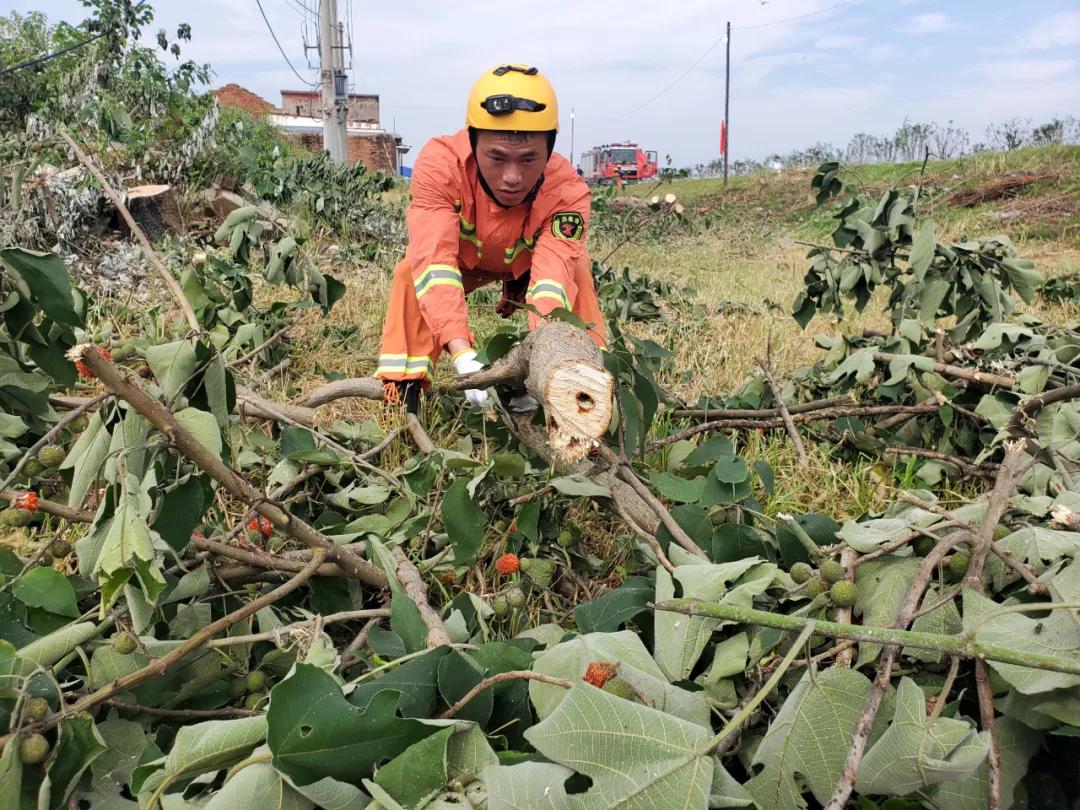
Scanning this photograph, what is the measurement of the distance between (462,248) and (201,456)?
7.38 ft

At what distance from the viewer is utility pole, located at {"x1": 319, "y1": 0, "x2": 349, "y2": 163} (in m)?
13.2

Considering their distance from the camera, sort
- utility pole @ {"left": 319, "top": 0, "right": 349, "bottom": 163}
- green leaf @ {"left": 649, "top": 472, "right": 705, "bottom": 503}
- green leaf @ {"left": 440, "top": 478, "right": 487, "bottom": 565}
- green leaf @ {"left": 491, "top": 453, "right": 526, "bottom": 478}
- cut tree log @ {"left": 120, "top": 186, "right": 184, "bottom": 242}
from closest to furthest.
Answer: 1. green leaf @ {"left": 440, "top": 478, "right": 487, "bottom": 565}
2. green leaf @ {"left": 649, "top": 472, "right": 705, "bottom": 503}
3. green leaf @ {"left": 491, "top": 453, "right": 526, "bottom": 478}
4. cut tree log @ {"left": 120, "top": 186, "right": 184, "bottom": 242}
5. utility pole @ {"left": 319, "top": 0, "right": 349, "bottom": 163}

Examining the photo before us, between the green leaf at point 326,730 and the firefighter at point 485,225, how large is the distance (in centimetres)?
157

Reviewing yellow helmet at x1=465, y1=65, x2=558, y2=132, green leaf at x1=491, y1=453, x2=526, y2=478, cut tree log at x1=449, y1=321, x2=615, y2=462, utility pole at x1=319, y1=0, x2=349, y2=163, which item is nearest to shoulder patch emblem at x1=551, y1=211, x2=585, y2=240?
yellow helmet at x1=465, y1=65, x2=558, y2=132

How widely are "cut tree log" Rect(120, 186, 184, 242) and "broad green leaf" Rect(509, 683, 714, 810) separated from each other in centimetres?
646

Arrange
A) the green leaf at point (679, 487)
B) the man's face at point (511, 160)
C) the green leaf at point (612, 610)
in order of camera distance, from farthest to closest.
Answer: the man's face at point (511, 160) < the green leaf at point (679, 487) < the green leaf at point (612, 610)

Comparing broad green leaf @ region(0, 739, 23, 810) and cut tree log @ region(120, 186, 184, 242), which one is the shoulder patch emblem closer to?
broad green leaf @ region(0, 739, 23, 810)

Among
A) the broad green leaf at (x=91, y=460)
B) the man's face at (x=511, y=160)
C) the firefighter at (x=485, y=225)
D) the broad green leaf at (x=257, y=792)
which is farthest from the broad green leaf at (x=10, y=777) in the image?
the man's face at (x=511, y=160)

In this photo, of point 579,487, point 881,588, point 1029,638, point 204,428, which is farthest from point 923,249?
point 204,428

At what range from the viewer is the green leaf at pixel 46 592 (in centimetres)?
123

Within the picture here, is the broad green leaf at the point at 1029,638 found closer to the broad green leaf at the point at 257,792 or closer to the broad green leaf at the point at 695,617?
the broad green leaf at the point at 695,617

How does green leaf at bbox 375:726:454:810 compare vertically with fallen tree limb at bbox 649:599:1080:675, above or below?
below

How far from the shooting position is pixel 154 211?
21.9 ft

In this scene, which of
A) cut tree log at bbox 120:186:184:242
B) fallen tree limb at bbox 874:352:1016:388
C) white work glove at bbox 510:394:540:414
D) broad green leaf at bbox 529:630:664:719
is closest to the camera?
broad green leaf at bbox 529:630:664:719
